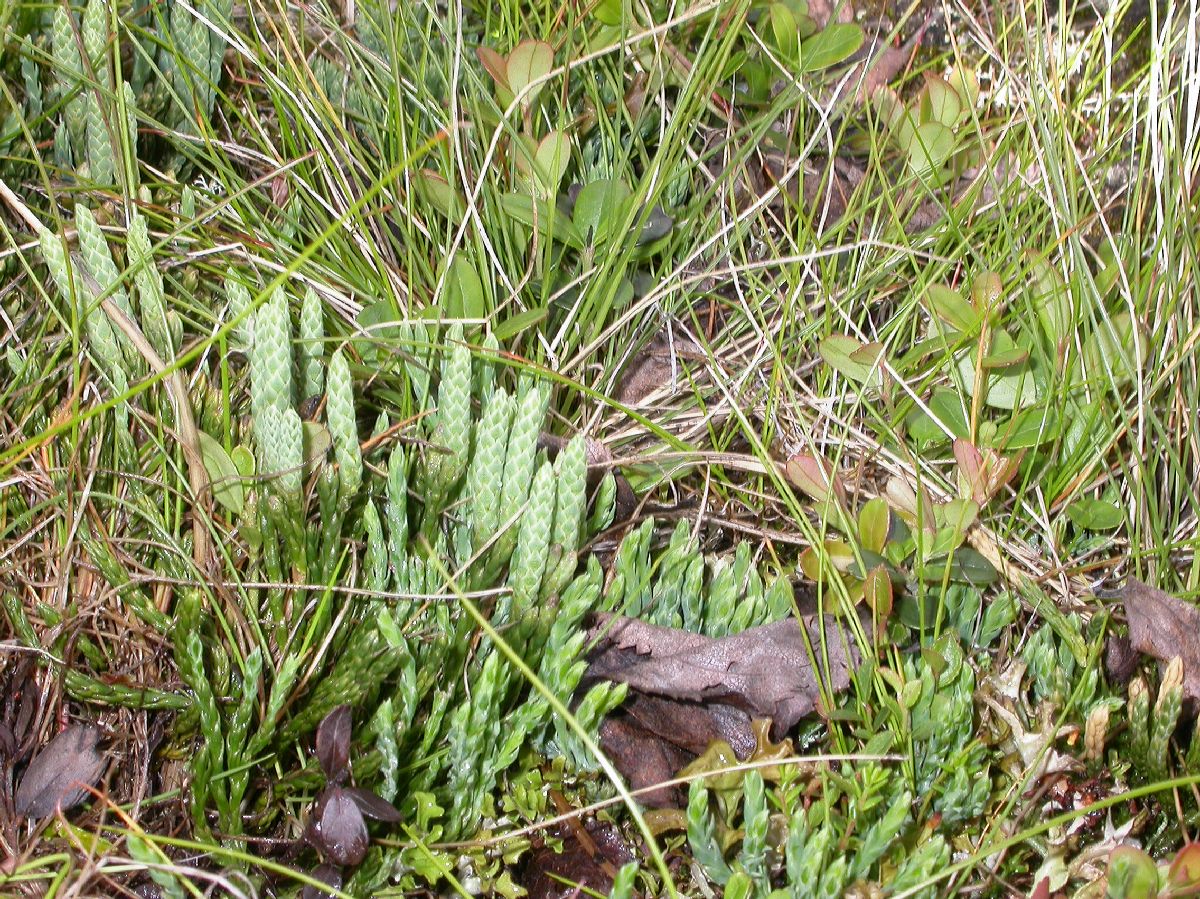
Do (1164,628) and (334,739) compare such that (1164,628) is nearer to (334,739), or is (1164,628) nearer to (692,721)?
(692,721)

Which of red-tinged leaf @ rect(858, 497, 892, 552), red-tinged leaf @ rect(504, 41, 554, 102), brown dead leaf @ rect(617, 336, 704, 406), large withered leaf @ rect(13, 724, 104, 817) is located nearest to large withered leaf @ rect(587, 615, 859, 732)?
red-tinged leaf @ rect(858, 497, 892, 552)

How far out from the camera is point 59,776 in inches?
61.6

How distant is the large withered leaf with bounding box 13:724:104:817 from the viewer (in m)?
1.55

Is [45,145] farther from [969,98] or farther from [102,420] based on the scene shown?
[969,98]

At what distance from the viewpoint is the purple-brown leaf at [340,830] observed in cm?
145

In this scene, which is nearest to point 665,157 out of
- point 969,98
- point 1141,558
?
point 969,98

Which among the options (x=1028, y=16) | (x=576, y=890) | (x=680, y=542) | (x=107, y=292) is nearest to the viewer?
(x=576, y=890)

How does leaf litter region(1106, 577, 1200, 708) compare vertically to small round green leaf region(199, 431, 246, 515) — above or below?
below

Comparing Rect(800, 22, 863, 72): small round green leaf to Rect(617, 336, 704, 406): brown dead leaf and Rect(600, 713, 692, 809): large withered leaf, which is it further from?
Rect(600, 713, 692, 809): large withered leaf

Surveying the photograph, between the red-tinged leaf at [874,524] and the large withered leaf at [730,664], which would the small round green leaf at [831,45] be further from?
the large withered leaf at [730,664]

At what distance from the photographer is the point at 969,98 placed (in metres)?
2.22

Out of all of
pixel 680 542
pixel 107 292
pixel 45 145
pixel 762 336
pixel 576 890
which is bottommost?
pixel 576 890

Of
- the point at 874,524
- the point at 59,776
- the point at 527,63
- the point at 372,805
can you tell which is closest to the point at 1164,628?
the point at 874,524

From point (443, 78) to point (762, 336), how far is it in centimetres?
87
